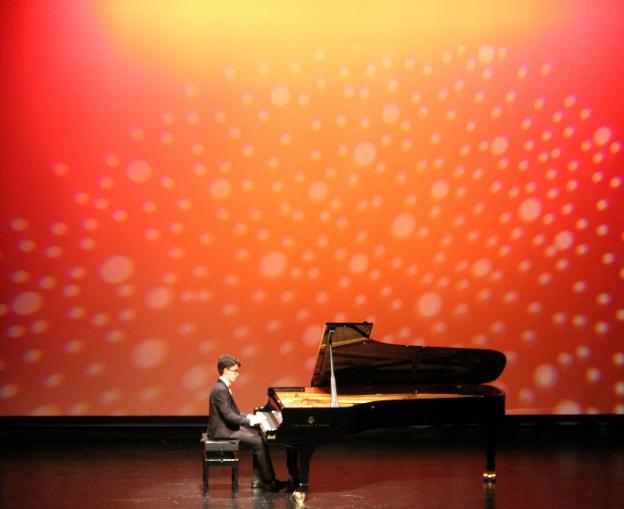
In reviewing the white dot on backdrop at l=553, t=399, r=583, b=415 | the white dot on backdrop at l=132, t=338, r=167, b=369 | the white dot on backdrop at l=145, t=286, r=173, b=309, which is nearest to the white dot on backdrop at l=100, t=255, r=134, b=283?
the white dot on backdrop at l=145, t=286, r=173, b=309

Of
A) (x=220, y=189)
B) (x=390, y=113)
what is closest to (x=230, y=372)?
(x=220, y=189)

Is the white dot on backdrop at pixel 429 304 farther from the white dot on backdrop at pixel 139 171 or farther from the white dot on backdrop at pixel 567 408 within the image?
the white dot on backdrop at pixel 139 171

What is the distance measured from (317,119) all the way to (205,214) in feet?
3.85

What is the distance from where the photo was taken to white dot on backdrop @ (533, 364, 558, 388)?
22.3ft

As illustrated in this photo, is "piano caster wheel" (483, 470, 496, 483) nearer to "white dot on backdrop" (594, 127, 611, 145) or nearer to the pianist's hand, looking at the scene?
the pianist's hand

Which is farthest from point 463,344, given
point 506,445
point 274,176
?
point 274,176

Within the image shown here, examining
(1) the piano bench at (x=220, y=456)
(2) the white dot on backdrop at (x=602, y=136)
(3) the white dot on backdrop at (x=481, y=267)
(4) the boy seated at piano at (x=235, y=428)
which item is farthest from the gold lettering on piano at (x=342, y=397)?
(2) the white dot on backdrop at (x=602, y=136)

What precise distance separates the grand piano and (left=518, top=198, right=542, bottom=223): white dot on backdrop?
1.68 m

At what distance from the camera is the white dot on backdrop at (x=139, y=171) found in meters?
6.58

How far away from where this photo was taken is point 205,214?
21.7 feet

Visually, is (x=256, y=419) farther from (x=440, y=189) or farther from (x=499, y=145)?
(x=499, y=145)

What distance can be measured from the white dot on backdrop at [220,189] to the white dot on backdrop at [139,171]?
1.67 ft

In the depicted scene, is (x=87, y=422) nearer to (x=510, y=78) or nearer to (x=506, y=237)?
(x=506, y=237)

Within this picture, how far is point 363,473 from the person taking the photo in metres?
5.64
